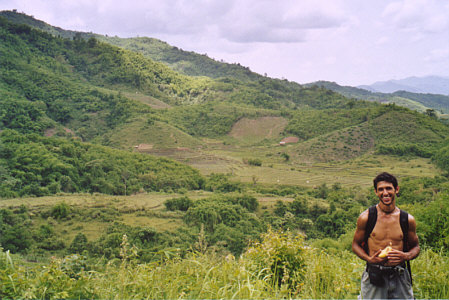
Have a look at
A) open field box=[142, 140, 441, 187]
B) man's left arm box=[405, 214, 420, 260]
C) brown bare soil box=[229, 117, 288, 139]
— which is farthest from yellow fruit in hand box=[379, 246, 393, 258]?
brown bare soil box=[229, 117, 288, 139]

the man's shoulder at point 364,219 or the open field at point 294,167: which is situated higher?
the man's shoulder at point 364,219

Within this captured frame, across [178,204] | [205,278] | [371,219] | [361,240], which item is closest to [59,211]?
[178,204]

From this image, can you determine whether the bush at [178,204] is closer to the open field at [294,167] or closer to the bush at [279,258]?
the open field at [294,167]

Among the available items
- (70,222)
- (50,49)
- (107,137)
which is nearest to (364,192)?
(70,222)

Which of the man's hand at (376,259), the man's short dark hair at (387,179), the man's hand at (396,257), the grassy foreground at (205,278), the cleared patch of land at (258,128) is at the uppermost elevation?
the cleared patch of land at (258,128)

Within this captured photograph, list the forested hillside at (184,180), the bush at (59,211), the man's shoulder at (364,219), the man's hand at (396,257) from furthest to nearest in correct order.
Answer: the bush at (59,211) → the forested hillside at (184,180) → the man's shoulder at (364,219) → the man's hand at (396,257)

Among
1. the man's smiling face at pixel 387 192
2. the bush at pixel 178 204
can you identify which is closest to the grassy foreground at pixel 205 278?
the man's smiling face at pixel 387 192

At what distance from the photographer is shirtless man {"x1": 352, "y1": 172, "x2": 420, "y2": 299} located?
351cm

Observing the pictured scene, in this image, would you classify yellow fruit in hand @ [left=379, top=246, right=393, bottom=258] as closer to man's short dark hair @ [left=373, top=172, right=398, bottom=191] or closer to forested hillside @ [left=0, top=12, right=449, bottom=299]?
man's short dark hair @ [left=373, top=172, right=398, bottom=191]

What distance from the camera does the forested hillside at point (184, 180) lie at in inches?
179

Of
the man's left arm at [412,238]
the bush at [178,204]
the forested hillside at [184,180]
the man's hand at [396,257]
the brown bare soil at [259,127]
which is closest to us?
the man's hand at [396,257]

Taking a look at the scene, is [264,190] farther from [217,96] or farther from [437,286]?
[217,96]

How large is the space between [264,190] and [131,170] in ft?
62.6

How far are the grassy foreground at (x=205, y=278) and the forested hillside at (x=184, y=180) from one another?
3cm
